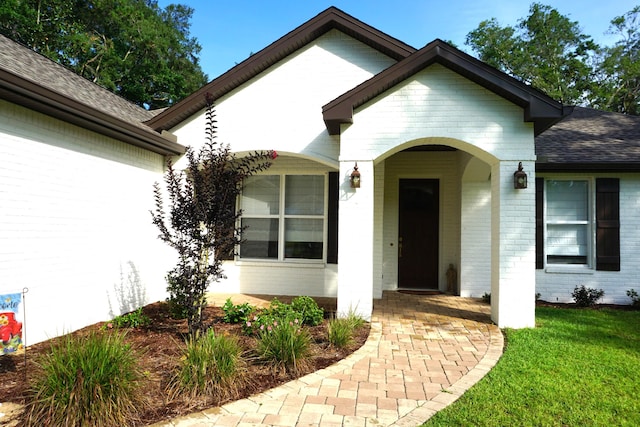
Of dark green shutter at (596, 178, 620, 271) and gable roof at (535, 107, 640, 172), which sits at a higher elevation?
gable roof at (535, 107, 640, 172)

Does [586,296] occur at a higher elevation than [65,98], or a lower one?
lower

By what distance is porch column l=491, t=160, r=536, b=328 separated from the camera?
5.65 m

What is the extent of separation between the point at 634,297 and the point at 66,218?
1043cm

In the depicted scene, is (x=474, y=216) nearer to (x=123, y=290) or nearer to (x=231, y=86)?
(x=231, y=86)

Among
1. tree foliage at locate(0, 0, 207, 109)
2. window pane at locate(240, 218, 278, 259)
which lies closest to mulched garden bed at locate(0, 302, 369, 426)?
window pane at locate(240, 218, 278, 259)

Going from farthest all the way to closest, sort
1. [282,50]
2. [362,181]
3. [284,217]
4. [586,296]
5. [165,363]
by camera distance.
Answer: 1. [284,217]
2. [586,296]
3. [282,50]
4. [362,181]
5. [165,363]

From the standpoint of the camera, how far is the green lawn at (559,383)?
3041mm

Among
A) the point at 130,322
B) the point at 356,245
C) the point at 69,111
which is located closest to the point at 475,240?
the point at 356,245

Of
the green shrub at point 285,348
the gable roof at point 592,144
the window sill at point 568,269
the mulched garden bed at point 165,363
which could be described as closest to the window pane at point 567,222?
the window sill at point 568,269

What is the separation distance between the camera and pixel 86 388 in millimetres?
2855

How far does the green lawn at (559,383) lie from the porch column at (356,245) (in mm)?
2112

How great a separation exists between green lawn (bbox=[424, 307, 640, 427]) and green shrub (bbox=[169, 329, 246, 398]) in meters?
1.79

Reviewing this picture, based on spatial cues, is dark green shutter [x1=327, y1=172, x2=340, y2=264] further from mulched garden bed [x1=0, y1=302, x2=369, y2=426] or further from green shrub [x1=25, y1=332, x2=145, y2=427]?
green shrub [x1=25, y1=332, x2=145, y2=427]

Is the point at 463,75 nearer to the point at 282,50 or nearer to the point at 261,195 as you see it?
the point at 282,50
